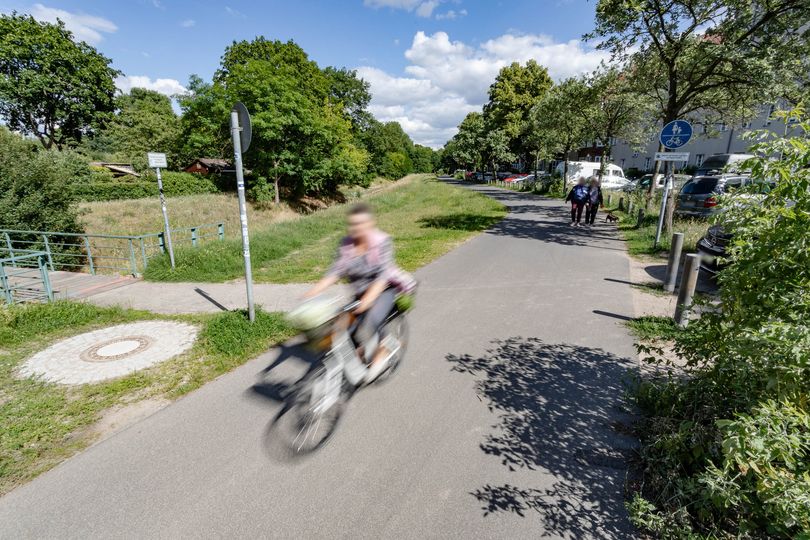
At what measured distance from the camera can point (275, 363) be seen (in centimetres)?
465

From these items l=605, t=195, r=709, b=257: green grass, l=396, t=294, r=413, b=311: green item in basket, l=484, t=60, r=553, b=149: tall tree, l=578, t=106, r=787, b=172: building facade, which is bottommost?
l=605, t=195, r=709, b=257: green grass

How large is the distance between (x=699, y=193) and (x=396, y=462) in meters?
14.7

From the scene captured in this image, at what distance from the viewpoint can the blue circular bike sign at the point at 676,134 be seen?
865 centimetres

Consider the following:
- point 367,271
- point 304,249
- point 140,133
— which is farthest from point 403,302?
point 140,133

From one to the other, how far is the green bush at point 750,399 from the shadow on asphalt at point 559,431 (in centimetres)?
25

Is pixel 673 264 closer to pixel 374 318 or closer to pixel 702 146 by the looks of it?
pixel 374 318

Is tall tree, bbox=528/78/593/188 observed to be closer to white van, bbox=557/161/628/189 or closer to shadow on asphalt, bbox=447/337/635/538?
white van, bbox=557/161/628/189

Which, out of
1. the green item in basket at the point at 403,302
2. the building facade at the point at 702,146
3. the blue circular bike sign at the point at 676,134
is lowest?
the green item in basket at the point at 403,302

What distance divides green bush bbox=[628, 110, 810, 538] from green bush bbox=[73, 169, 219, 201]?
32571 mm

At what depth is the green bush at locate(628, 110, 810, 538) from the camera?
201cm

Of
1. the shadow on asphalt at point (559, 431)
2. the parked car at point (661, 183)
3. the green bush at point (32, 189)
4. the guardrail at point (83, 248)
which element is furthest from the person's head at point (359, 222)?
the parked car at point (661, 183)

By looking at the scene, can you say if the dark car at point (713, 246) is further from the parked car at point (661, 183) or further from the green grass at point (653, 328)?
the parked car at point (661, 183)

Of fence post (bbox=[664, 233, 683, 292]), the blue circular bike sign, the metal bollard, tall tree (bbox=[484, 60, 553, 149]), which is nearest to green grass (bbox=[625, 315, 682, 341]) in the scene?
the metal bollard

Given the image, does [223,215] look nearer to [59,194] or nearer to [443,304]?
[59,194]
